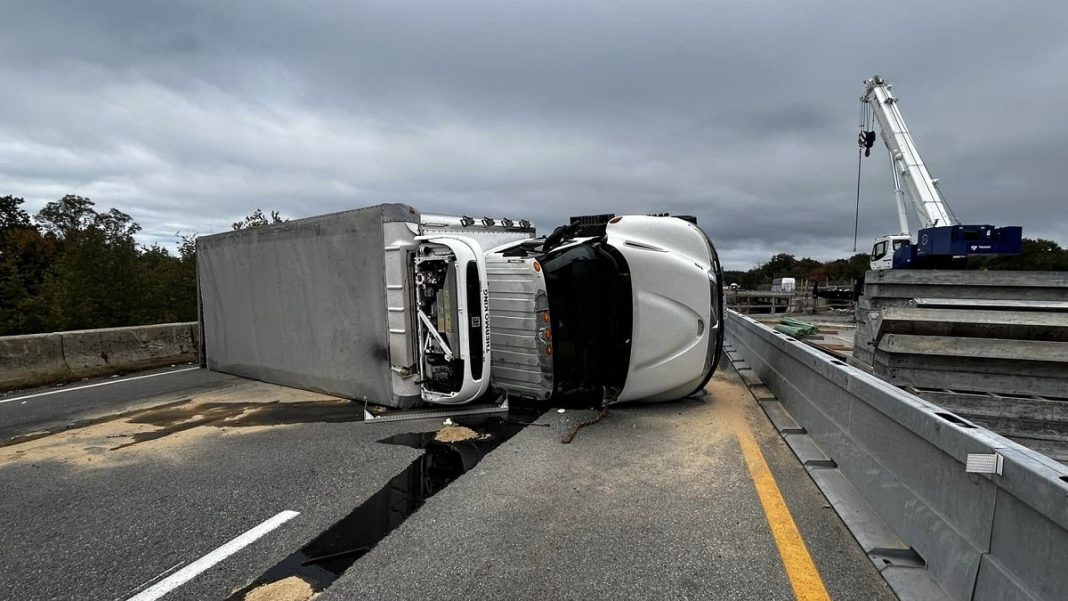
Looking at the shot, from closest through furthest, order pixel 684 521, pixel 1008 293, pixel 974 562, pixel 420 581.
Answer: pixel 974 562, pixel 420 581, pixel 684 521, pixel 1008 293

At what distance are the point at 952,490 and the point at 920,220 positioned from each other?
763 inches

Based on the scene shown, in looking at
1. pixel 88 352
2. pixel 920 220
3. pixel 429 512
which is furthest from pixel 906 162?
pixel 88 352

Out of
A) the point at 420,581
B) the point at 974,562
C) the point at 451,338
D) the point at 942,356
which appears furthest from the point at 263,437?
the point at 942,356

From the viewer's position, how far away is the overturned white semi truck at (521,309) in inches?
206

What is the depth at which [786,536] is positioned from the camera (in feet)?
9.19

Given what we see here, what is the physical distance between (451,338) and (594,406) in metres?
1.79

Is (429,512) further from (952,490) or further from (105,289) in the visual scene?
(105,289)

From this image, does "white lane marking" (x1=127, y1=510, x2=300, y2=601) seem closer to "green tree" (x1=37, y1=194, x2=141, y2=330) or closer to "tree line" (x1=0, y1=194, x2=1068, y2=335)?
"tree line" (x1=0, y1=194, x2=1068, y2=335)

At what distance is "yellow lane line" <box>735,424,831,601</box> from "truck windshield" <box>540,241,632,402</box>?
167 cm

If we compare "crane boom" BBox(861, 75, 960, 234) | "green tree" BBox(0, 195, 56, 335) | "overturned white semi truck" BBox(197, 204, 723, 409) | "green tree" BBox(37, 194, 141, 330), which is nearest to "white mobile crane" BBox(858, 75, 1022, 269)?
"crane boom" BBox(861, 75, 960, 234)

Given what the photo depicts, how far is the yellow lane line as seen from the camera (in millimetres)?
2334

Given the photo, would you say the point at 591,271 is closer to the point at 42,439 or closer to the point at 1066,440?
the point at 1066,440

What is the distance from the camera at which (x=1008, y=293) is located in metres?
6.26

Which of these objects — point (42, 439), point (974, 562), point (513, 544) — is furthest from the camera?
point (42, 439)
